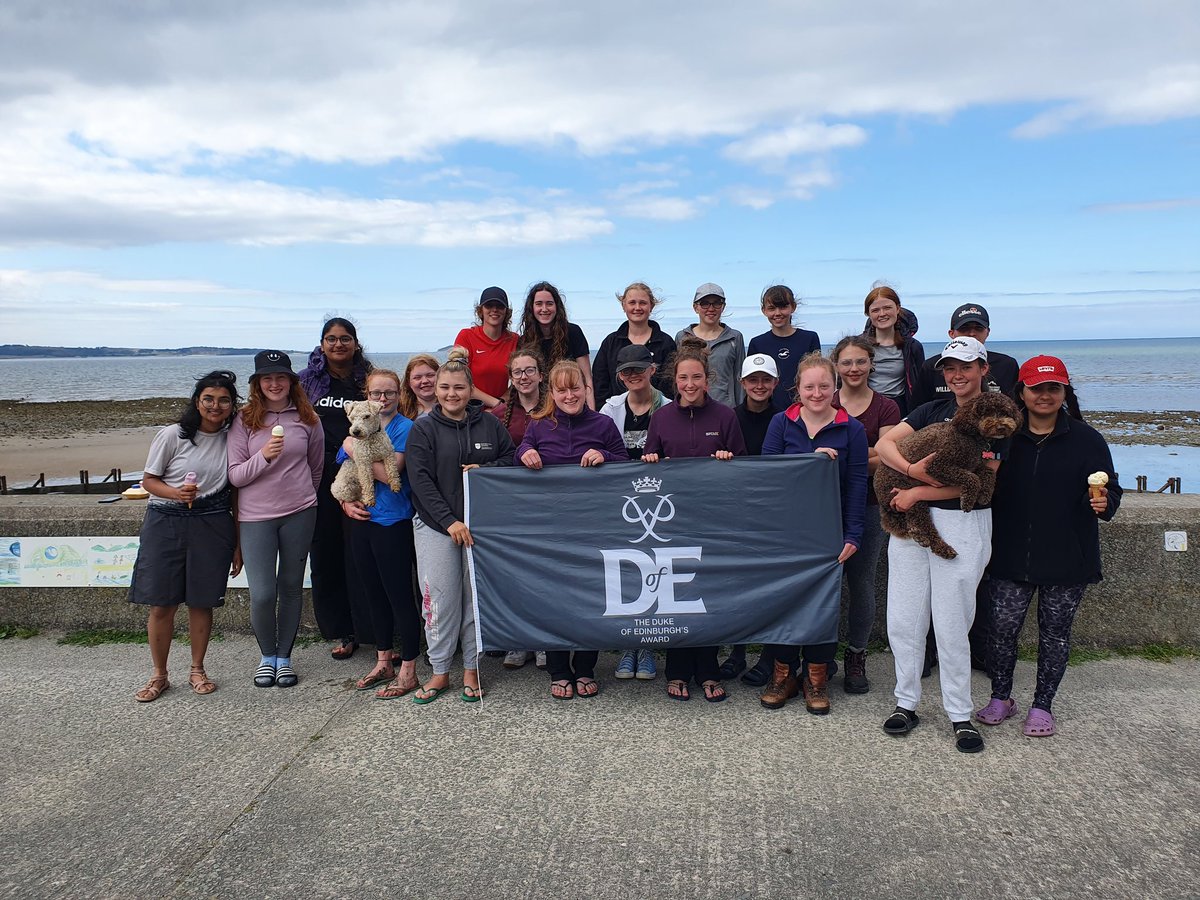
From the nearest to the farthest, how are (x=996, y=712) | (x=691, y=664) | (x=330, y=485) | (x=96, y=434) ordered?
1. (x=996, y=712)
2. (x=691, y=664)
3. (x=330, y=485)
4. (x=96, y=434)

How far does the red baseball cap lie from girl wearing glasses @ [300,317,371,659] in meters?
4.00

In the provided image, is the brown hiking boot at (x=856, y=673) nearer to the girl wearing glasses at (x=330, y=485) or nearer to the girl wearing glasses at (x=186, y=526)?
the girl wearing glasses at (x=330, y=485)

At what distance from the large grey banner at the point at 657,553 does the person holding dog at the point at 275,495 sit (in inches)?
44.7

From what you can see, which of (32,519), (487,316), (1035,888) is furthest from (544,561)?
(32,519)

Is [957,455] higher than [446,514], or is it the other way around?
[957,455]

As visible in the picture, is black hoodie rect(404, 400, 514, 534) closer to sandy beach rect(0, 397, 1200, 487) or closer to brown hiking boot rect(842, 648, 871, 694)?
brown hiking boot rect(842, 648, 871, 694)

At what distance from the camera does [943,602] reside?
13.8 feet

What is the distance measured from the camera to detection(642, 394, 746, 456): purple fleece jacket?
4871 millimetres

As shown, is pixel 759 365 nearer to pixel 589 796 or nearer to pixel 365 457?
pixel 365 457

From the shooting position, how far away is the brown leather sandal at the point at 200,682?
495 centimetres

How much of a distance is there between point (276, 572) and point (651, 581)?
2370mm

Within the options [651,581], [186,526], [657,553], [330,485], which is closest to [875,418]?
[657,553]

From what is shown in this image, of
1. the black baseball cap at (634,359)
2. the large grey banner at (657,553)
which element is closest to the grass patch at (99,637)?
the large grey banner at (657,553)

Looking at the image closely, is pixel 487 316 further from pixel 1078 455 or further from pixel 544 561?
pixel 1078 455
